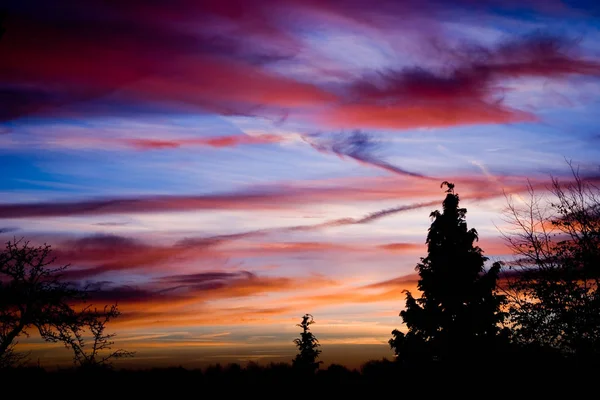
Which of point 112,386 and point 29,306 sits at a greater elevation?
point 29,306

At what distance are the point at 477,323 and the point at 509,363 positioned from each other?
34.8 ft

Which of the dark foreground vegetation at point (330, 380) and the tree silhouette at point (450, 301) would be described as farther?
the tree silhouette at point (450, 301)

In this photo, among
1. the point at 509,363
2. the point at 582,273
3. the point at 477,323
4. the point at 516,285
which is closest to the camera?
the point at 582,273

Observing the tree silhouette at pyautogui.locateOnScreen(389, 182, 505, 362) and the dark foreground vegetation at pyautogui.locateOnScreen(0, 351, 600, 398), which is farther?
the tree silhouette at pyautogui.locateOnScreen(389, 182, 505, 362)

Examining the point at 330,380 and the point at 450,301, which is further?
the point at 450,301

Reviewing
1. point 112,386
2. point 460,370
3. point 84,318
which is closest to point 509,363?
point 460,370

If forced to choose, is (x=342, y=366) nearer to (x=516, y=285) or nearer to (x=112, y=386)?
(x=516, y=285)

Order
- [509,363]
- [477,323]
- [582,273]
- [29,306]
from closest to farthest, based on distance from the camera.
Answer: [29,306] → [582,273] → [509,363] → [477,323]

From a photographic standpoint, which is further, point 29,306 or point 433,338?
point 433,338

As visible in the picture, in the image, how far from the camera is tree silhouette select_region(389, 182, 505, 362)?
39750 millimetres

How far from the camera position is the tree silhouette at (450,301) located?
3975 centimetres

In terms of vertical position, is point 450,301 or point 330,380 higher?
point 450,301

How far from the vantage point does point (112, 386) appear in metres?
21.5

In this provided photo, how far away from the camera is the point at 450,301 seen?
40969 millimetres
